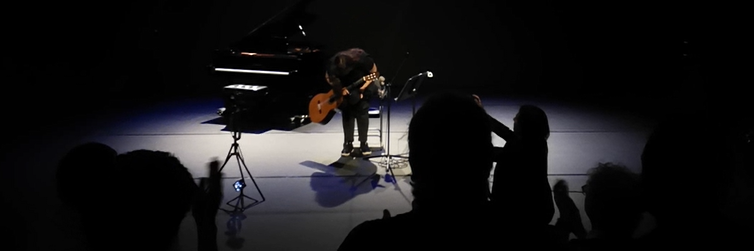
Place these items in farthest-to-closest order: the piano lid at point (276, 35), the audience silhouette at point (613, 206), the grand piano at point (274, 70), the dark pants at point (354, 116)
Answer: the piano lid at point (276, 35)
the grand piano at point (274, 70)
the dark pants at point (354, 116)
the audience silhouette at point (613, 206)

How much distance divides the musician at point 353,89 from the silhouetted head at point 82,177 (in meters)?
3.70

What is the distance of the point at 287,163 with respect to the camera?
5.49m

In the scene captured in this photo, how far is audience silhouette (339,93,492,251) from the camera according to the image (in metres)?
1.27

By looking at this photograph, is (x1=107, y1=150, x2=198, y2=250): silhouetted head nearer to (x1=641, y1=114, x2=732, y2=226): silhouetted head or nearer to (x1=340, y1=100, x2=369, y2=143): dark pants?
(x1=641, y1=114, x2=732, y2=226): silhouetted head

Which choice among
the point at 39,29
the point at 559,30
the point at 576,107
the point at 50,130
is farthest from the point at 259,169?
the point at 559,30

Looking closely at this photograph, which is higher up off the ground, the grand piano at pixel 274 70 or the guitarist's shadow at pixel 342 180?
the grand piano at pixel 274 70

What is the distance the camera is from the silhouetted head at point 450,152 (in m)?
1.33

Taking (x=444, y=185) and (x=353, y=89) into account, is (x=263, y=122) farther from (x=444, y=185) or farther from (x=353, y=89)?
(x=444, y=185)

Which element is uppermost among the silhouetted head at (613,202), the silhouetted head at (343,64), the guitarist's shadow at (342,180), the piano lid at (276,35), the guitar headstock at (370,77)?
the piano lid at (276,35)

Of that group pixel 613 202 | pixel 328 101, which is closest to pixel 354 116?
pixel 328 101

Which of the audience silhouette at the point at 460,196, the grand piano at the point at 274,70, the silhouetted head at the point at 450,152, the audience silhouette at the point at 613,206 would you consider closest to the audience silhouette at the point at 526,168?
the audience silhouette at the point at 613,206

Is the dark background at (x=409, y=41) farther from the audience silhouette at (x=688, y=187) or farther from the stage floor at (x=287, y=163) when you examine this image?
the audience silhouette at (x=688, y=187)

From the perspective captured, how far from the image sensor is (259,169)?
5.28 m

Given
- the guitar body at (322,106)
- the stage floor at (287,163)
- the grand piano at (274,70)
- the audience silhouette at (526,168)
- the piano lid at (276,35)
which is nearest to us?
the audience silhouette at (526,168)
